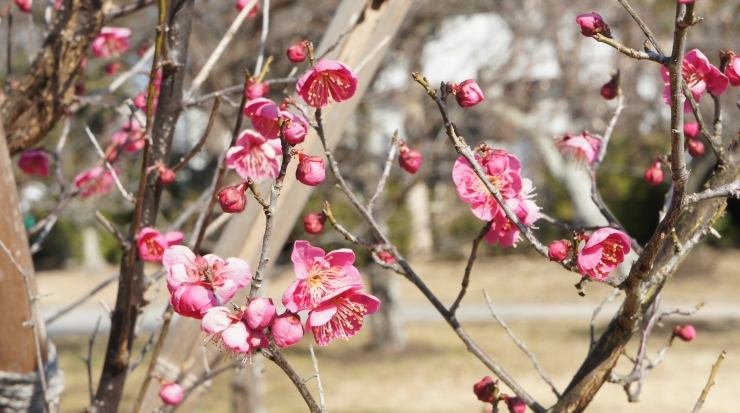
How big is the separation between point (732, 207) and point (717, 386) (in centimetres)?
1051

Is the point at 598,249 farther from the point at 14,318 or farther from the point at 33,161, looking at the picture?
the point at 33,161

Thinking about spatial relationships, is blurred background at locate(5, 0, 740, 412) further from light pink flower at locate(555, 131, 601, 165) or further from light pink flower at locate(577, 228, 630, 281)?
light pink flower at locate(577, 228, 630, 281)

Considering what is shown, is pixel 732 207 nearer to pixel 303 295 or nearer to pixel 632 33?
pixel 632 33

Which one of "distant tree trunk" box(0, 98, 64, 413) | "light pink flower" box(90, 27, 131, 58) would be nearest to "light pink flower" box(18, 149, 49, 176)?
"light pink flower" box(90, 27, 131, 58)

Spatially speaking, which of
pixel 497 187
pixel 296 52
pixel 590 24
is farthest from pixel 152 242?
pixel 590 24

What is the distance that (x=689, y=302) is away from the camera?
12.6 m

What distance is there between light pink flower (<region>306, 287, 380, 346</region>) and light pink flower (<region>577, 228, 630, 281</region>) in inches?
12.6

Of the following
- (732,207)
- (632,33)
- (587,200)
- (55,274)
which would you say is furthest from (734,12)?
(55,274)

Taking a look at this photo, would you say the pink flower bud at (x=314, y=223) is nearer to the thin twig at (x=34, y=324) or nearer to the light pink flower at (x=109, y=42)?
the thin twig at (x=34, y=324)

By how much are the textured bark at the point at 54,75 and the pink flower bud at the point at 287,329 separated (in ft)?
3.71

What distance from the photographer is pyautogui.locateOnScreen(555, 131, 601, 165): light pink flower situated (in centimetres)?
164

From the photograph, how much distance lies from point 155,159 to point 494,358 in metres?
8.18

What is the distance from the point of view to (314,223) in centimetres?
139

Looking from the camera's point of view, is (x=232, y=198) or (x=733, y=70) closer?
(x=232, y=198)
